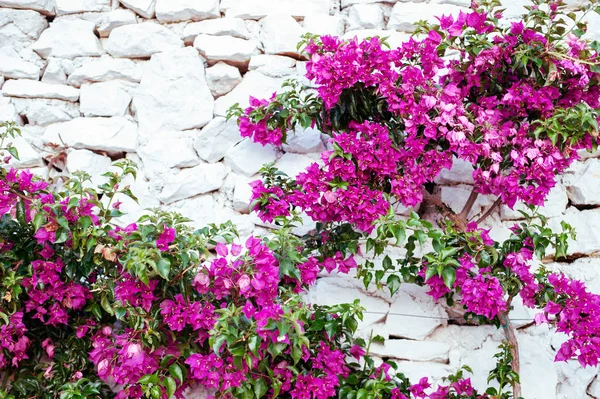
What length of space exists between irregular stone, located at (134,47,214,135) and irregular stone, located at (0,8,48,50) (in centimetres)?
42

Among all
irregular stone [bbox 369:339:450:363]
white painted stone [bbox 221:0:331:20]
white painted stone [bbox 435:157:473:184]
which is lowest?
irregular stone [bbox 369:339:450:363]

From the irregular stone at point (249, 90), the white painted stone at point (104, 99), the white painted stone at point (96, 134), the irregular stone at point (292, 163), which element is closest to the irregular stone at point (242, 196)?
the irregular stone at point (292, 163)

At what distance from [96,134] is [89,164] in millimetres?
103

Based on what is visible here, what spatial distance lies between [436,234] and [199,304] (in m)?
0.64

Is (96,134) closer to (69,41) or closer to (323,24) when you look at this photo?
(69,41)

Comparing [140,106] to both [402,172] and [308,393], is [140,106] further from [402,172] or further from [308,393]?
[308,393]

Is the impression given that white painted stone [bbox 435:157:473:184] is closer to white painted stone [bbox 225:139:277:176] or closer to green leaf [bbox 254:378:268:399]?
white painted stone [bbox 225:139:277:176]

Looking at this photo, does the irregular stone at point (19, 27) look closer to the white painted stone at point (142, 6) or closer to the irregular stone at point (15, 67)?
the irregular stone at point (15, 67)

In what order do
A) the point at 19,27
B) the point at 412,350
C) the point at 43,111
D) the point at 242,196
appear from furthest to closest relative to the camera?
the point at 19,27
the point at 43,111
the point at 242,196
the point at 412,350

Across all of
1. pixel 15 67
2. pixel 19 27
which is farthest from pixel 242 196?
pixel 19 27

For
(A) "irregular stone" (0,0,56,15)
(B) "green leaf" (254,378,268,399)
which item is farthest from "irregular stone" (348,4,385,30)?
(B) "green leaf" (254,378,268,399)

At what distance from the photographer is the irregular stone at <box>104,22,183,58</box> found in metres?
2.06

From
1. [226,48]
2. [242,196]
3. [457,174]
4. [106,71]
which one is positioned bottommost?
[242,196]

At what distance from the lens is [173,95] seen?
201 cm
